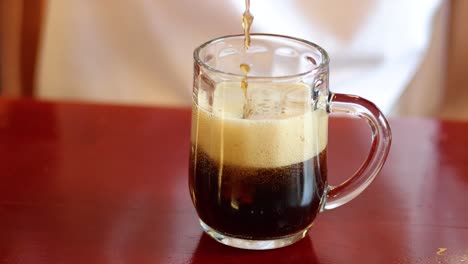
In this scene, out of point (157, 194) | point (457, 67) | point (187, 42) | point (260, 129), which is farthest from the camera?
point (457, 67)

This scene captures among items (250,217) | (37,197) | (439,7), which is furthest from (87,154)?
(439,7)

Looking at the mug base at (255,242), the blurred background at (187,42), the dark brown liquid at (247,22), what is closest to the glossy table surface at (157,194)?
the mug base at (255,242)

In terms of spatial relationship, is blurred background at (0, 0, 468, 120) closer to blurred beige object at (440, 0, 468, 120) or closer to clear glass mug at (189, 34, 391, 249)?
blurred beige object at (440, 0, 468, 120)

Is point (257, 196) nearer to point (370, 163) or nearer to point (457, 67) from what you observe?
point (370, 163)

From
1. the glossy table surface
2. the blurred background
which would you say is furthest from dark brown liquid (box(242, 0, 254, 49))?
the blurred background

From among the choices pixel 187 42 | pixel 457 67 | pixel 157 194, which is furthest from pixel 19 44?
pixel 457 67
